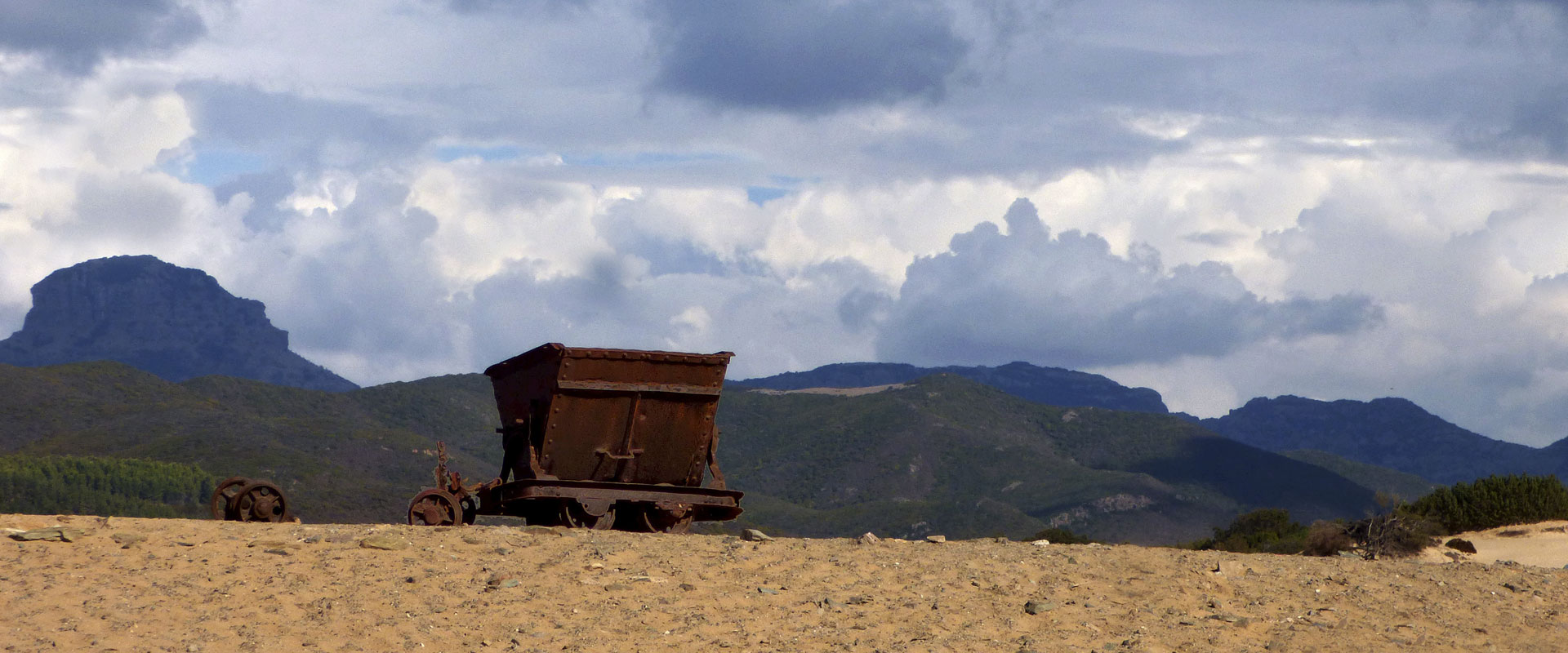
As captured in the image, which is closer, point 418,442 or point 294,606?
point 294,606

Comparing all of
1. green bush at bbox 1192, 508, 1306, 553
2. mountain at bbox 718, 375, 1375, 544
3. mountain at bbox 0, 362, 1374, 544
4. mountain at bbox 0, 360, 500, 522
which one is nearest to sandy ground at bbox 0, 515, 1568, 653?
green bush at bbox 1192, 508, 1306, 553

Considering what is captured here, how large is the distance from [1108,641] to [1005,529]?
66.9m

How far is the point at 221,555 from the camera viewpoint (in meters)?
11.6

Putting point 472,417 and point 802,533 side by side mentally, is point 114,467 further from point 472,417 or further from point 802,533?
point 472,417

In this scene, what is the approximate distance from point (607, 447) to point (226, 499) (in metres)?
4.05

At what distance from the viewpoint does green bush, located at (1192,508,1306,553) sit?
28.7 metres

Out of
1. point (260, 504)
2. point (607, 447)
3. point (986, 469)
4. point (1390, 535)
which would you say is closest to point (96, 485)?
point (260, 504)

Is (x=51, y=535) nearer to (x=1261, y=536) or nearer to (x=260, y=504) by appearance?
(x=260, y=504)

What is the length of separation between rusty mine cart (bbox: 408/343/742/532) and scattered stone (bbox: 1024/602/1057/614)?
Answer: 4.77 metres

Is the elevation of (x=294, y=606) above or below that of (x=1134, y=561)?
below

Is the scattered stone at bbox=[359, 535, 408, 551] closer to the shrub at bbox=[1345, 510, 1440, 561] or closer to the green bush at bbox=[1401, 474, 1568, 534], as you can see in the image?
the shrub at bbox=[1345, 510, 1440, 561]

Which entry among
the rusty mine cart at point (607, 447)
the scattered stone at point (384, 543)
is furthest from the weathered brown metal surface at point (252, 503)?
the scattered stone at point (384, 543)

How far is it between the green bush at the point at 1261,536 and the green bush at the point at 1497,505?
255 cm

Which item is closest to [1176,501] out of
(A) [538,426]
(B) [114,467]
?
(B) [114,467]
